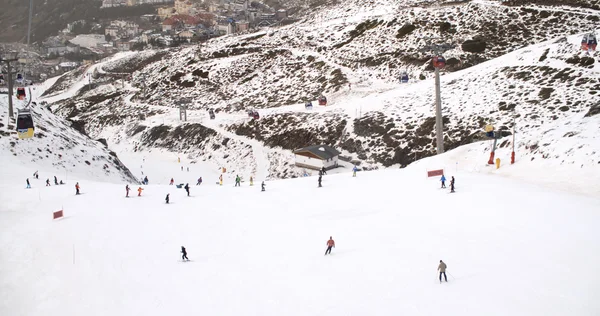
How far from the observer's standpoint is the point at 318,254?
20.4 meters

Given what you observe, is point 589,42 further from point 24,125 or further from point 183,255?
point 24,125

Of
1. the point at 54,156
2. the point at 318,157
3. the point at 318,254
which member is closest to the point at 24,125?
the point at 54,156

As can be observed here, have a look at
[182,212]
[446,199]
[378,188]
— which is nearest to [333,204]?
[378,188]

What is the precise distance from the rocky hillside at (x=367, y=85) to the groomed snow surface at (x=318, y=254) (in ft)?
40.5

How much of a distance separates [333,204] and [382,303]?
1317cm

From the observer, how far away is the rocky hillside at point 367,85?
163 ft

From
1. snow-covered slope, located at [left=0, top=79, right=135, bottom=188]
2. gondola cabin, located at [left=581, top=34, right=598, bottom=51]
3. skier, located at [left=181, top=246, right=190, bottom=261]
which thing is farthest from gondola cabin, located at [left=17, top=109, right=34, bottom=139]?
gondola cabin, located at [left=581, top=34, right=598, bottom=51]

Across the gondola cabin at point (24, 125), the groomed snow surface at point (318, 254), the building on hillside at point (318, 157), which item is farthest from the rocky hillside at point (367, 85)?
the gondola cabin at point (24, 125)

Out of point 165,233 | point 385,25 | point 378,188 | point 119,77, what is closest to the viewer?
point 165,233

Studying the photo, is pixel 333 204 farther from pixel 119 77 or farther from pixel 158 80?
pixel 119 77

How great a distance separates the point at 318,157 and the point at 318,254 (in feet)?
96.5

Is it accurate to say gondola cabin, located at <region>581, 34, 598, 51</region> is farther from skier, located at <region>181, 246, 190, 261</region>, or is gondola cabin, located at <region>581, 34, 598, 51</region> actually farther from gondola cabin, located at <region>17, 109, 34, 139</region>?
gondola cabin, located at <region>17, 109, 34, 139</region>

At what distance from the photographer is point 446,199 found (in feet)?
84.7

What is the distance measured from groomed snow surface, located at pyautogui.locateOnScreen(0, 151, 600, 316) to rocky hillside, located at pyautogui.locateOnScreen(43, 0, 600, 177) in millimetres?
12350
